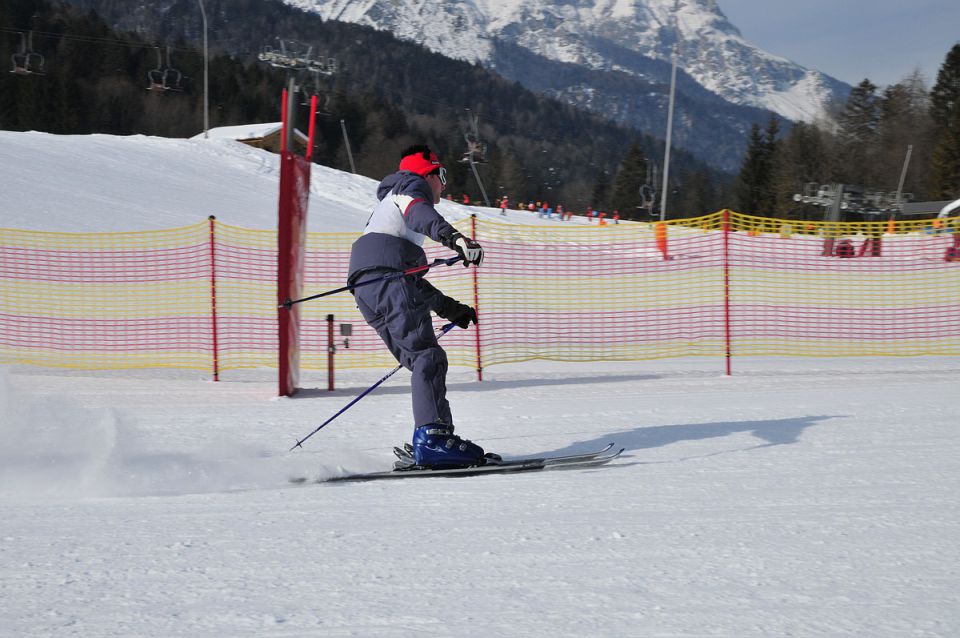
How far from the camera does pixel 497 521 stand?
11.6 feet

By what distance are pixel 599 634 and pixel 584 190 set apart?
109 metres

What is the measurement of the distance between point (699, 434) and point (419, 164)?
2.50 meters

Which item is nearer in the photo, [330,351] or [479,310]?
[330,351]

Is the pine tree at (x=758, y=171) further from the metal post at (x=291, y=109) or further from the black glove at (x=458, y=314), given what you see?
the black glove at (x=458, y=314)

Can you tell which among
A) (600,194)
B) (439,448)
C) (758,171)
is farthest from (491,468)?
(600,194)

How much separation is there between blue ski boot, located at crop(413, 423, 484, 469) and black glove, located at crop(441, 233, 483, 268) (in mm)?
857

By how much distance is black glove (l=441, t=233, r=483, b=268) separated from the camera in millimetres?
4137

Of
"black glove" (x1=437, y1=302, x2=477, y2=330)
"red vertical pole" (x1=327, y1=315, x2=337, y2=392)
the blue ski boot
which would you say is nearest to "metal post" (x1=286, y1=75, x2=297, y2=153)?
"red vertical pole" (x1=327, y1=315, x2=337, y2=392)

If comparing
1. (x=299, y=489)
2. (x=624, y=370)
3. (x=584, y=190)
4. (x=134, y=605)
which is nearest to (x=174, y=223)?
(x=624, y=370)

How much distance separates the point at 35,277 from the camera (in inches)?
537

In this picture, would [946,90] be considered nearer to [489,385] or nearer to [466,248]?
[489,385]

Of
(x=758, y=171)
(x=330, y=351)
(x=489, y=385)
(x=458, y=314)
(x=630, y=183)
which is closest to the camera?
(x=458, y=314)

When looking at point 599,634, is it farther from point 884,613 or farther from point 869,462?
point 869,462

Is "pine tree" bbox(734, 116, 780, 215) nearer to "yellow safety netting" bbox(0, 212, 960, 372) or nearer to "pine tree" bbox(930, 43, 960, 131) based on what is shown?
"pine tree" bbox(930, 43, 960, 131)
